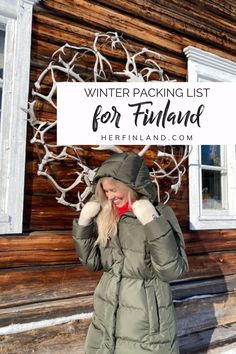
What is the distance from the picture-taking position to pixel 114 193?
1.62 m

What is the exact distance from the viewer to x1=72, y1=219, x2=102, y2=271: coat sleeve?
5.47 feet

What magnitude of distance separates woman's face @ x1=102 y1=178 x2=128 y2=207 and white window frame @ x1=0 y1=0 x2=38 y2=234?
0.80 meters

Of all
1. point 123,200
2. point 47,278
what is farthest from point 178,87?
point 47,278

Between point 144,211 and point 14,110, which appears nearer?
point 144,211

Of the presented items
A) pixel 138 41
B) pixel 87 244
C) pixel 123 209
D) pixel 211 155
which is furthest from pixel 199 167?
pixel 87 244

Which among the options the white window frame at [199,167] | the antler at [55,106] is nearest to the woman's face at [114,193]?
the antler at [55,106]

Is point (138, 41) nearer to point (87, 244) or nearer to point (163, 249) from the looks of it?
point (87, 244)

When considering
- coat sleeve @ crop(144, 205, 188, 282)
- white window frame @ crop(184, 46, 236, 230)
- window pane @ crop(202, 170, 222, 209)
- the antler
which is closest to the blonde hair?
coat sleeve @ crop(144, 205, 188, 282)

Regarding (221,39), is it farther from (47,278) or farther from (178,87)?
(47,278)

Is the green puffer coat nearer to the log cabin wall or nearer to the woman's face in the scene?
the woman's face

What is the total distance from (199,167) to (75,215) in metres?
1.34

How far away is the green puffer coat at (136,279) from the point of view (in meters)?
1.48

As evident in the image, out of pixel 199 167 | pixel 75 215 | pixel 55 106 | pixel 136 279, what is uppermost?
pixel 55 106

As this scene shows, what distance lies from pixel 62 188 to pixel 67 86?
2.41 feet
